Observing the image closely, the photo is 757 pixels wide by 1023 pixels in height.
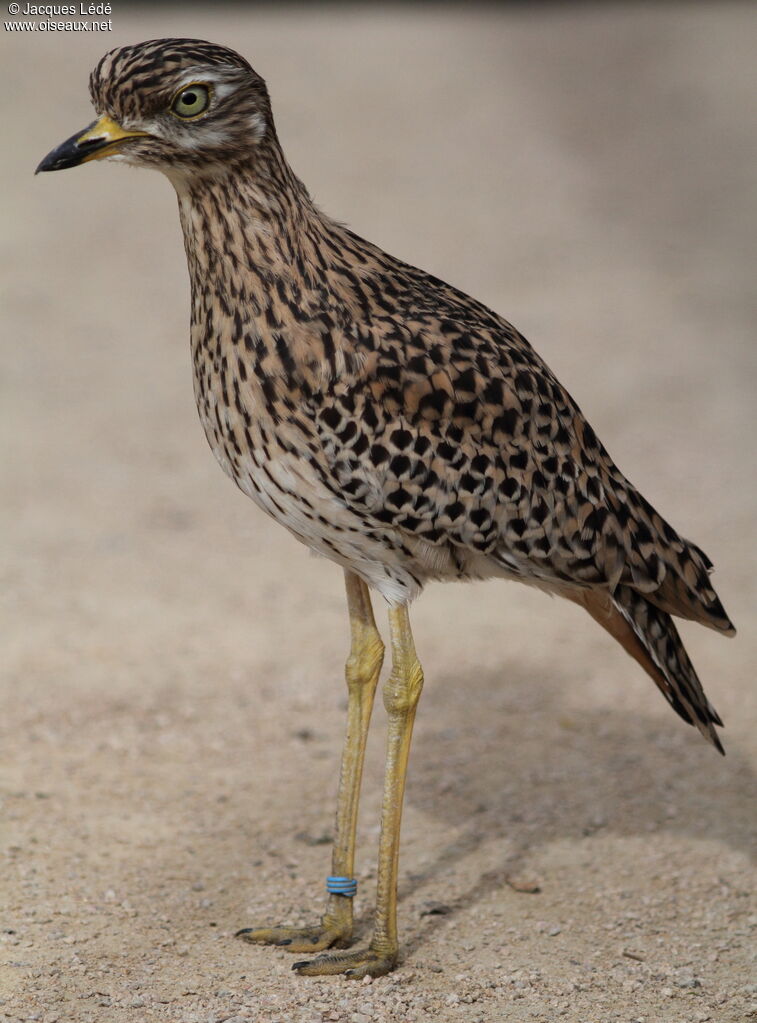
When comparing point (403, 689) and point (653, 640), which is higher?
point (653, 640)

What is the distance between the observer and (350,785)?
458 cm

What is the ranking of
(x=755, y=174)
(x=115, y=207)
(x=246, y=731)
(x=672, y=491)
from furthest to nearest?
(x=755, y=174) → (x=115, y=207) → (x=672, y=491) → (x=246, y=731)

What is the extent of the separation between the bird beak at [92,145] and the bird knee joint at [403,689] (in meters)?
1.88

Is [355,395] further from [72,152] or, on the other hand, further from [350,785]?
[350,785]

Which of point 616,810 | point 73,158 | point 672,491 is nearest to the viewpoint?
point 73,158

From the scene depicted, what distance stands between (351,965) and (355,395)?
1.92 meters

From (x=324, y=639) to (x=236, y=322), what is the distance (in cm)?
360

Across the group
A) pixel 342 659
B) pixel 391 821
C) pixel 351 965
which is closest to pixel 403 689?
pixel 391 821

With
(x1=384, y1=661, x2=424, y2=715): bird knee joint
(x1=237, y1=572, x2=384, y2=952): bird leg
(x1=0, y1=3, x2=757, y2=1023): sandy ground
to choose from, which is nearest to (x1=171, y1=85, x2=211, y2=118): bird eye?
(x1=237, y1=572, x2=384, y2=952): bird leg

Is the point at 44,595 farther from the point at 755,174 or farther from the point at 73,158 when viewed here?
the point at 755,174

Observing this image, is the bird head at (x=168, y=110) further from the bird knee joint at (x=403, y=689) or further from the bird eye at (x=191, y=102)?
the bird knee joint at (x=403, y=689)

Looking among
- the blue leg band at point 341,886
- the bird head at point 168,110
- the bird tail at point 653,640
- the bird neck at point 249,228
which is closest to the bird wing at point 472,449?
the bird tail at point 653,640

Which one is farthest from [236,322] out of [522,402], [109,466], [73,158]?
[109,466]

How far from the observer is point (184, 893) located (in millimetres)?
4992
